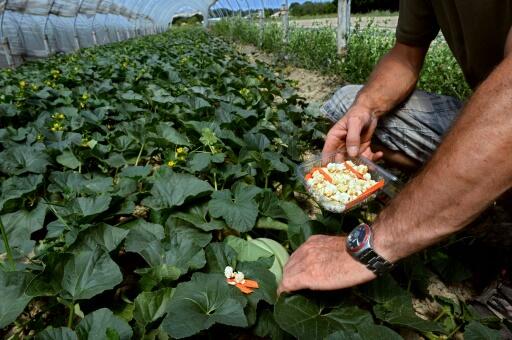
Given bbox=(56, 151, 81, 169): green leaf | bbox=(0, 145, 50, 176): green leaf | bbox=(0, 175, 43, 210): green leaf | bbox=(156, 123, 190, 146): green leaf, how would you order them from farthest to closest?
bbox=(156, 123, 190, 146): green leaf
bbox=(56, 151, 81, 169): green leaf
bbox=(0, 145, 50, 176): green leaf
bbox=(0, 175, 43, 210): green leaf

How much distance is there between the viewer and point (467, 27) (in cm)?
145

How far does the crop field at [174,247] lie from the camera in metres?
1.06

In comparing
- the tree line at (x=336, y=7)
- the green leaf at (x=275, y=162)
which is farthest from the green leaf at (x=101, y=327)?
the tree line at (x=336, y=7)

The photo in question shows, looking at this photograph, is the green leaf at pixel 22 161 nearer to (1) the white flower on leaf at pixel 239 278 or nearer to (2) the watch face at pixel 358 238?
(1) the white flower on leaf at pixel 239 278

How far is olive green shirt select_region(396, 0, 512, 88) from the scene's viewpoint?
1.34 m

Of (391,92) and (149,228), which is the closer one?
(149,228)

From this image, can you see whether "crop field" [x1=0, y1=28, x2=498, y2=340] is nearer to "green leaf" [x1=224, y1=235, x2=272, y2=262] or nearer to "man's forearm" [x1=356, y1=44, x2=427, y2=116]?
"green leaf" [x1=224, y1=235, x2=272, y2=262]

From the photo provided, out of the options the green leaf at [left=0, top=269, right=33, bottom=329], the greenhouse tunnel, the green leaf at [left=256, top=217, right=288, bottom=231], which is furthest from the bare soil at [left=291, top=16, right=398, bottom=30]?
the green leaf at [left=0, top=269, right=33, bottom=329]

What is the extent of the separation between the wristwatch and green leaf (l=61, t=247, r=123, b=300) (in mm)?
662

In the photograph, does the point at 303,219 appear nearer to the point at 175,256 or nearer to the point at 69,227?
the point at 175,256

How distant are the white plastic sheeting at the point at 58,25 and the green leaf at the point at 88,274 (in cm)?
1008

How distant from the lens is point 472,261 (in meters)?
1.74

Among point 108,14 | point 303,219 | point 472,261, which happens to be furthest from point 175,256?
point 108,14

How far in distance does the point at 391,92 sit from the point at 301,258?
1.09m
